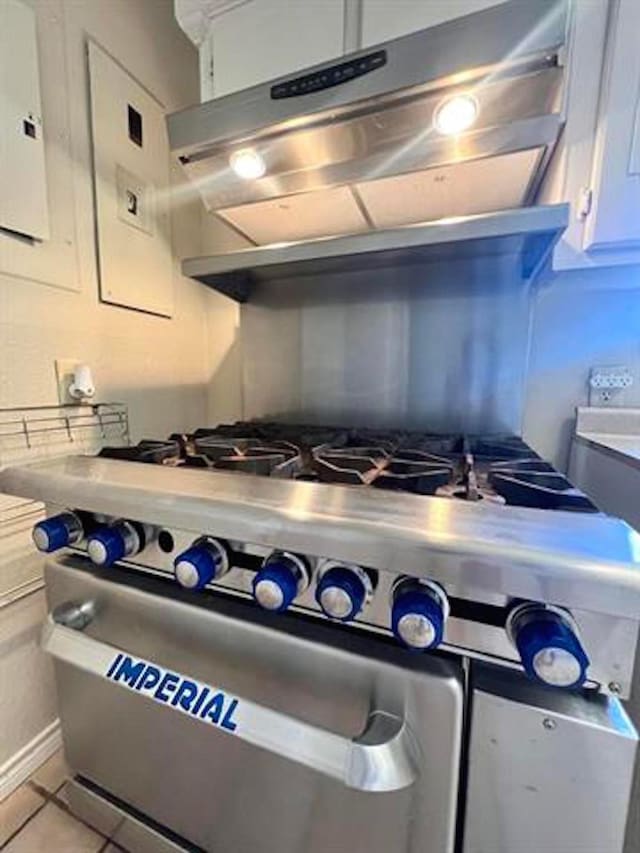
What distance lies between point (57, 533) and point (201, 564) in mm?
247

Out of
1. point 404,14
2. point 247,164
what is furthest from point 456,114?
point 247,164

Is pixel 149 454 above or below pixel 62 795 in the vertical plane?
above

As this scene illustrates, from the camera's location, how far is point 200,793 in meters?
0.57

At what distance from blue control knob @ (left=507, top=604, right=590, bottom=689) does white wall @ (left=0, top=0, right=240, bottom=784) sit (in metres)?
1.01

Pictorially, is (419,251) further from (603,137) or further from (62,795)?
(62,795)

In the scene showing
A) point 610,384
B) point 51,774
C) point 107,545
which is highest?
point 610,384

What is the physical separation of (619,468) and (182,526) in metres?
0.76

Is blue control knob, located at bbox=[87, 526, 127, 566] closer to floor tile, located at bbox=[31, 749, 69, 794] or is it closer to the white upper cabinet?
floor tile, located at bbox=[31, 749, 69, 794]

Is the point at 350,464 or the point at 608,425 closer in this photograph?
the point at 350,464

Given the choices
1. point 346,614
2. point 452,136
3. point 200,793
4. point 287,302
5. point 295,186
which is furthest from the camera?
point 287,302

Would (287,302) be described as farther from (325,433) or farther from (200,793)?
(200,793)

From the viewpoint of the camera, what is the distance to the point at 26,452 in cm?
89

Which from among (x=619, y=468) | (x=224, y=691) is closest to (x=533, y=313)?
(x=619, y=468)

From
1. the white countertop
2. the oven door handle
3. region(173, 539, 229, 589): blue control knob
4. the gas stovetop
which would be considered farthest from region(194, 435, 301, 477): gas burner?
the white countertop
